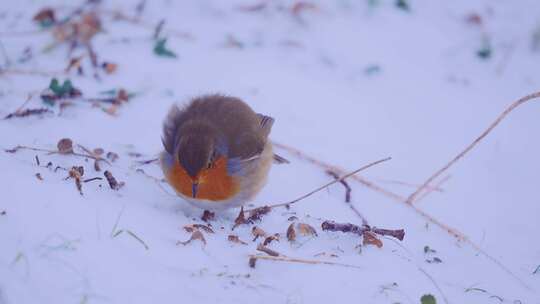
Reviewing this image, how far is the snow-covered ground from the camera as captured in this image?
8.96 feet

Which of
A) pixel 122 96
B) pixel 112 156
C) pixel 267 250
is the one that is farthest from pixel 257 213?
pixel 122 96

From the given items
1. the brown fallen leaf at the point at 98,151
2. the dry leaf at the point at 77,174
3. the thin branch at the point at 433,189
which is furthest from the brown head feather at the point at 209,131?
the thin branch at the point at 433,189

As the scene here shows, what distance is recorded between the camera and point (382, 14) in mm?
6414

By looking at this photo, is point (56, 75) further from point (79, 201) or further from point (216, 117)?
point (79, 201)

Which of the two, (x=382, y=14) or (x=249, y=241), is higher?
(x=382, y=14)

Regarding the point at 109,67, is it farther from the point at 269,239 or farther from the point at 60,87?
the point at 269,239

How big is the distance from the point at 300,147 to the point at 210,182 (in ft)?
4.23

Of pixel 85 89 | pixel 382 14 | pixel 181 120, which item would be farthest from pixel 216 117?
pixel 382 14

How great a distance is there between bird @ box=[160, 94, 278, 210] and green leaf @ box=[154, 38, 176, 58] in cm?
144

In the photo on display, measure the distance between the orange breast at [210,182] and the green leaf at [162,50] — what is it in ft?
6.71

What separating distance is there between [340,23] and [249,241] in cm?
347

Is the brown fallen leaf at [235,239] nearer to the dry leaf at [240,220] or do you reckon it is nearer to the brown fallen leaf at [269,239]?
the brown fallen leaf at [269,239]

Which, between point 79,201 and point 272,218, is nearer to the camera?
point 79,201

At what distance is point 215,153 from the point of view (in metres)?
3.69
